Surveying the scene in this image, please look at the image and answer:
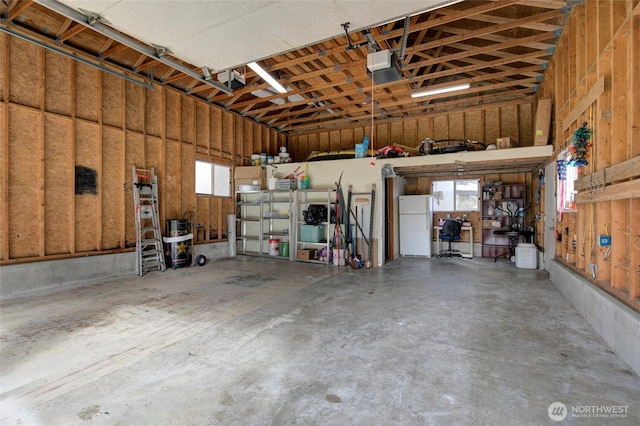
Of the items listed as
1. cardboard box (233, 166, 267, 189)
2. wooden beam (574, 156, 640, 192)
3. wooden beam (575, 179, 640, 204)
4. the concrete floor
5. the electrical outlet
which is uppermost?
cardboard box (233, 166, 267, 189)

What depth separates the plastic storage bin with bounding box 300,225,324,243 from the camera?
7357 mm

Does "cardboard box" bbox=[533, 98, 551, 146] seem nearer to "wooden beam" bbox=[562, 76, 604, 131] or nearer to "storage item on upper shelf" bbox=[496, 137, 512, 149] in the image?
"storage item on upper shelf" bbox=[496, 137, 512, 149]

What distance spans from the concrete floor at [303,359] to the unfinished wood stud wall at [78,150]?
1.15 meters

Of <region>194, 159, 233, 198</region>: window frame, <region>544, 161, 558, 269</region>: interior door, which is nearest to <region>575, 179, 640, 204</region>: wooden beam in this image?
<region>544, 161, 558, 269</region>: interior door

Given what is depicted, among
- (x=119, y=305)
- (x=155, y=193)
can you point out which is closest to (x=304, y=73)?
(x=155, y=193)

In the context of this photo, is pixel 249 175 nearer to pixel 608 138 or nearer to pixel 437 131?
pixel 437 131

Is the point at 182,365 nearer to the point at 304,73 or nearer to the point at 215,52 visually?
the point at 215,52

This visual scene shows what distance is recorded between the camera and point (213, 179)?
26.2 feet

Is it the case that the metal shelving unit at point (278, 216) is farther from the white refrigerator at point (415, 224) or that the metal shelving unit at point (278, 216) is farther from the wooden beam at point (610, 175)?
the wooden beam at point (610, 175)

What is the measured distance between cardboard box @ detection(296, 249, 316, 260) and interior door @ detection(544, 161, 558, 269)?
4.83 m

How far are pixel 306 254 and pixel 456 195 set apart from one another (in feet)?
15.9

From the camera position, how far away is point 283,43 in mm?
3232

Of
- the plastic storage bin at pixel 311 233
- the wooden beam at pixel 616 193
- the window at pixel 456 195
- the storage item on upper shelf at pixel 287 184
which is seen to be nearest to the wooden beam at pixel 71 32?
the storage item on upper shelf at pixel 287 184

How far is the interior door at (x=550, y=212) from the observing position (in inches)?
204
